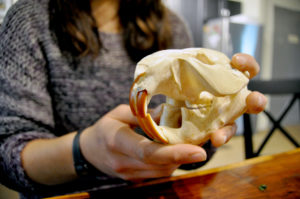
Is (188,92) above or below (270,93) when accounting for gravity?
above

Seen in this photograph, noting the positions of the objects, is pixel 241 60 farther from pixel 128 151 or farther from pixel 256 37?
pixel 256 37

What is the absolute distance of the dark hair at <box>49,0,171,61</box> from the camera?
617mm

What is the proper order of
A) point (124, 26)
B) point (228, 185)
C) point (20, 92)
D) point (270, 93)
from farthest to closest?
point (270, 93) → point (124, 26) → point (20, 92) → point (228, 185)

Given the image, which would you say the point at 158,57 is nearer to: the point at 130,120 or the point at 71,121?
the point at 130,120

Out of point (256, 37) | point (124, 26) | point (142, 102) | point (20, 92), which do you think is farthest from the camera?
point (256, 37)

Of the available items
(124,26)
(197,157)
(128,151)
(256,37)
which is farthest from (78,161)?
(256,37)

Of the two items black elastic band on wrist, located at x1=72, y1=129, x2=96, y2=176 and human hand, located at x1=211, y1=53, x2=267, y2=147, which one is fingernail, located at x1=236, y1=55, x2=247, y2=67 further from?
black elastic band on wrist, located at x1=72, y1=129, x2=96, y2=176

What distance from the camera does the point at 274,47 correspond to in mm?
2781

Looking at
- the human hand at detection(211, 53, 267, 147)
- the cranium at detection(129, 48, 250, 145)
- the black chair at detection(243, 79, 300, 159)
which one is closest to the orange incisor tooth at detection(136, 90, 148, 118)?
the cranium at detection(129, 48, 250, 145)

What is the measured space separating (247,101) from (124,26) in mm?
536

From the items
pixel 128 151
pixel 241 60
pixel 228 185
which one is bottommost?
pixel 228 185

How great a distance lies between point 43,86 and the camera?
60cm

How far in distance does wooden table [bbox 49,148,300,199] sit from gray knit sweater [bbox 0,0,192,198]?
26 cm

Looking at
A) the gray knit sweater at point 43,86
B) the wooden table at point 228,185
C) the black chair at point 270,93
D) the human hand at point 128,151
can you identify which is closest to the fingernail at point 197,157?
the human hand at point 128,151
